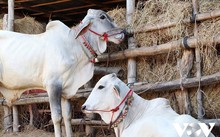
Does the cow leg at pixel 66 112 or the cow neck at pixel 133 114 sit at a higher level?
the cow neck at pixel 133 114

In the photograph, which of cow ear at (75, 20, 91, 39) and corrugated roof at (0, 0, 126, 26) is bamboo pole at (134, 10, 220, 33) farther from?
corrugated roof at (0, 0, 126, 26)

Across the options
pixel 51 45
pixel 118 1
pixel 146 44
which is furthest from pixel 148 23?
pixel 118 1

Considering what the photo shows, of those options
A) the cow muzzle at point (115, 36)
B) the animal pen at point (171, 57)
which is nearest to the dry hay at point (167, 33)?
the animal pen at point (171, 57)

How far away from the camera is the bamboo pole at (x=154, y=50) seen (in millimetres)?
4457

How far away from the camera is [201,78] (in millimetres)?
4363

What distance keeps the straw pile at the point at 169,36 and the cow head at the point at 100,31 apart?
0.37 metres

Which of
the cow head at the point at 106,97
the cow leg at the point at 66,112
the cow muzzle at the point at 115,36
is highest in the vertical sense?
the cow muzzle at the point at 115,36

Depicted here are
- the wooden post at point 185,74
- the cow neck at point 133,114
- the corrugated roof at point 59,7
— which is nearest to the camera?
the cow neck at point 133,114

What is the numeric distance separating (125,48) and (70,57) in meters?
0.86

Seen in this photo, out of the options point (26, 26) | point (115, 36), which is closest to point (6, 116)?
point (26, 26)

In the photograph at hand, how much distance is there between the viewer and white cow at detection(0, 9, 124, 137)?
4828 millimetres

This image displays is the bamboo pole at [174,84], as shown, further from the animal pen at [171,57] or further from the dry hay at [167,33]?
the dry hay at [167,33]

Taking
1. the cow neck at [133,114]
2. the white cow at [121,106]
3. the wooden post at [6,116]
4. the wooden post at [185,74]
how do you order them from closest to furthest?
the white cow at [121,106] → the cow neck at [133,114] → the wooden post at [185,74] → the wooden post at [6,116]

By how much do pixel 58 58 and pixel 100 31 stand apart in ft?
1.94
